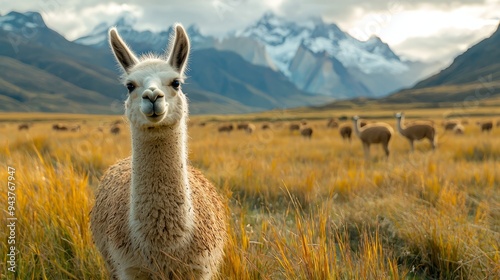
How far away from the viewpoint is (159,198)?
245 centimetres

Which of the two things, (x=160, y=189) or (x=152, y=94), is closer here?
(x=152, y=94)

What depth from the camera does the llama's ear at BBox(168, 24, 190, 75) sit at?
2.71 m

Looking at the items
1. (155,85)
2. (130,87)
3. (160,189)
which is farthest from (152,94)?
(160,189)

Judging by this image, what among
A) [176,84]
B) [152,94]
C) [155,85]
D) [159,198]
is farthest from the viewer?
[176,84]

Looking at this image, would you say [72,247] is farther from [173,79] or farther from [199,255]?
[173,79]

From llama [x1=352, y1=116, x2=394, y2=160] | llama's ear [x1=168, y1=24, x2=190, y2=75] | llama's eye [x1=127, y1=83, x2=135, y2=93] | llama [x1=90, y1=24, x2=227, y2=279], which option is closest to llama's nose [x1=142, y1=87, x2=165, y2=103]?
llama [x1=90, y1=24, x2=227, y2=279]

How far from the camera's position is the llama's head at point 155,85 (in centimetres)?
226

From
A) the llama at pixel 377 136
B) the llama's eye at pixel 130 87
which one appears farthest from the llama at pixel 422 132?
the llama's eye at pixel 130 87

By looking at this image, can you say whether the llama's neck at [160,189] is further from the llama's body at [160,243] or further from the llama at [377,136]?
the llama at [377,136]

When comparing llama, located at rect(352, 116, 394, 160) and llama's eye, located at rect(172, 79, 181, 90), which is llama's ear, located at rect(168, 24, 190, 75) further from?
llama, located at rect(352, 116, 394, 160)

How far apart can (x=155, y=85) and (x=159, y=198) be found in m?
0.69

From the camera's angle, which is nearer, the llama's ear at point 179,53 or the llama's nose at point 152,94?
the llama's nose at point 152,94

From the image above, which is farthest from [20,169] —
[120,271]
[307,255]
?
[307,255]

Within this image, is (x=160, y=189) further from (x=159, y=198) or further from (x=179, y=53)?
(x=179, y=53)
